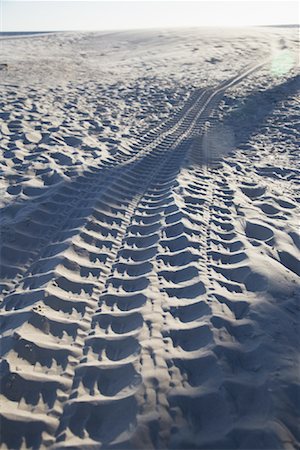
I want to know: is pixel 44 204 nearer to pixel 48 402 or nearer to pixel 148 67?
pixel 48 402

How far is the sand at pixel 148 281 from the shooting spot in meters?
2.41

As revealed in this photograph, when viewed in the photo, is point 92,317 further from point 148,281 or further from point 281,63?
point 281,63

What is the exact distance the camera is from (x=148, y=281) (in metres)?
3.56

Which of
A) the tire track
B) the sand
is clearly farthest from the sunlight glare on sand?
the tire track

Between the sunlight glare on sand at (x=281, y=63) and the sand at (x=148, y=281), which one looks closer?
the sand at (x=148, y=281)

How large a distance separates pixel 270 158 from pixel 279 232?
2627 millimetres

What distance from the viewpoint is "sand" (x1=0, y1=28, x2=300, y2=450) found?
7.92 feet

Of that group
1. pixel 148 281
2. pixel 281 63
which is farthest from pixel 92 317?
pixel 281 63

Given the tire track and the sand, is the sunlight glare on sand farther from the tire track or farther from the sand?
the tire track

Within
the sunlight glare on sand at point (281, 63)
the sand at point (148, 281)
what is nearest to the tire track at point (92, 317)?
the sand at point (148, 281)

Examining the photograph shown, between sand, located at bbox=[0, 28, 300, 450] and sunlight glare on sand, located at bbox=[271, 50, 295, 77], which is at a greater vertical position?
sunlight glare on sand, located at bbox=[271, 50, 295, 77]

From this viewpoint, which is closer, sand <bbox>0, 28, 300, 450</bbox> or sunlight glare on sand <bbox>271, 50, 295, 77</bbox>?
sand <bbox>0, 28, 300, 450</bbox>

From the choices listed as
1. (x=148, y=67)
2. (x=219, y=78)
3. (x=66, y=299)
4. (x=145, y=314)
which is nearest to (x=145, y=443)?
(x=145, y=314)

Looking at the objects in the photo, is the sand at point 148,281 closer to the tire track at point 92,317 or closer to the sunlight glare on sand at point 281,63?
the tire track at point 92,317
